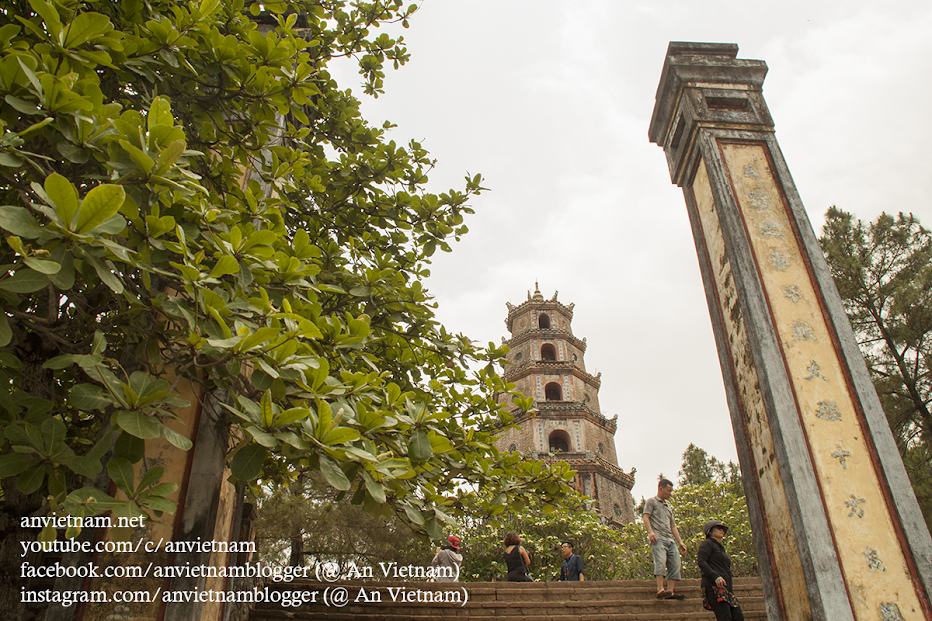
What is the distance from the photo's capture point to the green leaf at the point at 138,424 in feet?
5.91

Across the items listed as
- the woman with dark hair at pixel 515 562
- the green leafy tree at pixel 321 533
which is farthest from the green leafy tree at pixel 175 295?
the green leafy tree at pixel 321 533

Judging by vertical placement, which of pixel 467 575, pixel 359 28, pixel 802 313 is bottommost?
pixel 467 575

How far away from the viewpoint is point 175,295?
2828mm

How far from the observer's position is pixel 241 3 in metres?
3.25

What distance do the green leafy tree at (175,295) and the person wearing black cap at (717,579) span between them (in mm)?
1929

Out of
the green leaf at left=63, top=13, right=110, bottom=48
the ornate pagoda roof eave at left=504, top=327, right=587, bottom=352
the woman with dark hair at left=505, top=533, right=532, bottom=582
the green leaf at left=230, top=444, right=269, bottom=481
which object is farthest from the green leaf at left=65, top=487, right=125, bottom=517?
the ornate pagoda roof eave at left=504, top=327, right=587, bottom=352

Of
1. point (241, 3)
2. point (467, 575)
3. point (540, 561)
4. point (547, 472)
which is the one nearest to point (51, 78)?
point (241, 3)

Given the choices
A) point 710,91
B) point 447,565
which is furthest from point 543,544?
point 710,91

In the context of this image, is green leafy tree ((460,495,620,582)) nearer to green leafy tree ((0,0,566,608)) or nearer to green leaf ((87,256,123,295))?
green leafy tree ((0,0,566,608))

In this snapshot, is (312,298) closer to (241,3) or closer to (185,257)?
(185,257)

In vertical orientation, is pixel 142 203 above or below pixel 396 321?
below

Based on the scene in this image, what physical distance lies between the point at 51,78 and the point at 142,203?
480mm

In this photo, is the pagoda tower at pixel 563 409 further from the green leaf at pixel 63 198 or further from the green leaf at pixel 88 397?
the green leaf at pixel 63 198

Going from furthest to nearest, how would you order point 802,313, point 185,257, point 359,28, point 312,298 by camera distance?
point 359,28 → point 802,313 → point 312,298 → point 185,257
